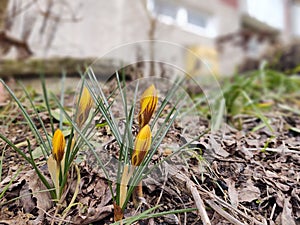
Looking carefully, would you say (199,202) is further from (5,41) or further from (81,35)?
Result: (81,35)

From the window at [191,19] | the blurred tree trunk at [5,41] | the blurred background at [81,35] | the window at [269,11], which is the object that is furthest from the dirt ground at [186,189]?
the window at [269,11]

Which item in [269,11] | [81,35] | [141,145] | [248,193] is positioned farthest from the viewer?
[269,11]

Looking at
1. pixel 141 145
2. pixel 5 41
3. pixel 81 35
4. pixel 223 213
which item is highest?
pixel 81 35

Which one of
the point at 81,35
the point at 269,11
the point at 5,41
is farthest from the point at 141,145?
the point at 269,11

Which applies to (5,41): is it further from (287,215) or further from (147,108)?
(287,215)

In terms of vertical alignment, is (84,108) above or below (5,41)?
below

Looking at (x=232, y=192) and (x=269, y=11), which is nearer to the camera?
(x=232, y=192)

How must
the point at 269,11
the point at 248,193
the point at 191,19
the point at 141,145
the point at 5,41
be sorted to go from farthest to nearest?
the point at 269,11 → the point at 191,19 → the point at 5,41 → the point at 248,193 → the point at 141,145
